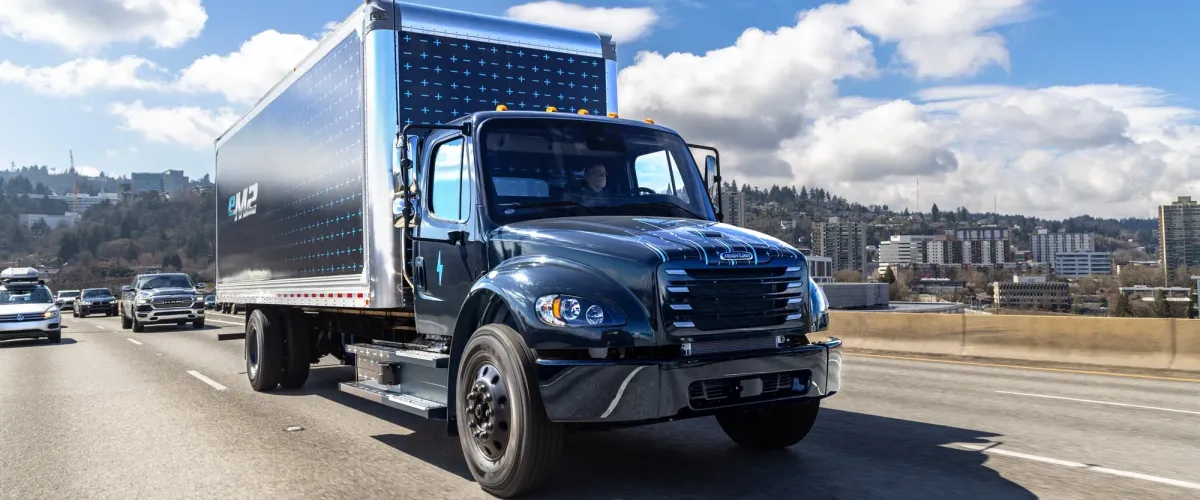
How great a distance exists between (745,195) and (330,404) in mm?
4906

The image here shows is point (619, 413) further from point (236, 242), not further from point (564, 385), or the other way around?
point (236, 242)

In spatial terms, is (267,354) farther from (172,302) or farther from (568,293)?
(172,302)

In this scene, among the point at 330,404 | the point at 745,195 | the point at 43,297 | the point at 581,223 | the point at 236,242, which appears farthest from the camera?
the point at 43,297

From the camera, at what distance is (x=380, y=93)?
284 inches

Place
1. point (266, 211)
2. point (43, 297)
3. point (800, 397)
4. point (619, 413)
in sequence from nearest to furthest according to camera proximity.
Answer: point (619, 413), point (800, 397), point (266, 211), point (43, 297)

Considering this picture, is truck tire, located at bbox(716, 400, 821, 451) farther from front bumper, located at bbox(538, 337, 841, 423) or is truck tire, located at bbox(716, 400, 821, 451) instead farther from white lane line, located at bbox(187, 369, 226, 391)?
white lane line, located at bbox(187, 369, 226, 391)

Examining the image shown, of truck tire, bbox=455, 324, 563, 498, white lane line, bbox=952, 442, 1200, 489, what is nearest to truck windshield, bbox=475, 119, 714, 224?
truck tire, bbox=455, 324, 563, 498

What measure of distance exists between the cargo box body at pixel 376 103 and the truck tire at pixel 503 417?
1.91 m

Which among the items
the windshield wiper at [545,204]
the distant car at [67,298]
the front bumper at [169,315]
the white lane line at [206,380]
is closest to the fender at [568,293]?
the windshield wiper at [545,204]

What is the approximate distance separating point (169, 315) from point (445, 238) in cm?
2430

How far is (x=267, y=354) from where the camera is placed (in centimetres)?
1027

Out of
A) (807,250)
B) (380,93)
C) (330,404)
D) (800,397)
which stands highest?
(380,93)

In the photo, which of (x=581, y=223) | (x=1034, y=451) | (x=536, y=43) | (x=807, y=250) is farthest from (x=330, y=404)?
(x=1034, y=451)

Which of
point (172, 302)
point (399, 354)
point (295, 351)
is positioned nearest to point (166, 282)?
point (172, 302)
